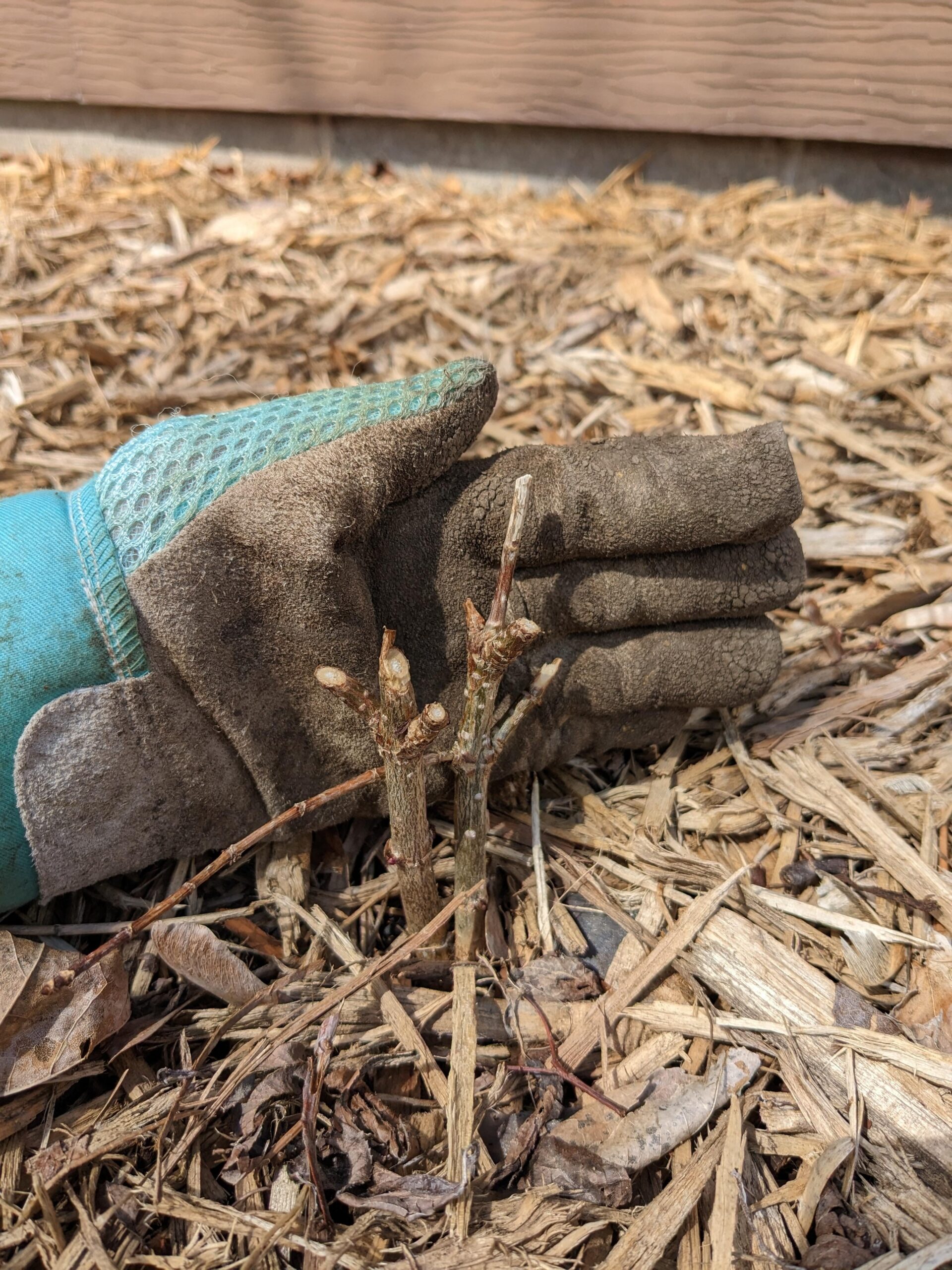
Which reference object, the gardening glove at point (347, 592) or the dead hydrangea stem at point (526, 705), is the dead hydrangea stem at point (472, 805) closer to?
the dead hydrangea stem at point (526, 705)

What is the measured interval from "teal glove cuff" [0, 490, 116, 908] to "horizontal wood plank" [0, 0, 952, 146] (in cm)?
333

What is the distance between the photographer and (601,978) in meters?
1.62

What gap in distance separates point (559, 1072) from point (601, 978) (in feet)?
0.78

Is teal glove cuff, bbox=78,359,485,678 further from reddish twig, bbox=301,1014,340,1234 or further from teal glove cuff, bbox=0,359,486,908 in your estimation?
reddish twig, bbox=301,1014,340,1234

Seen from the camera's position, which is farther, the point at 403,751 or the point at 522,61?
the point at 522,61

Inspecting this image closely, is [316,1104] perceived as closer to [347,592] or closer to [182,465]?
[347,592]

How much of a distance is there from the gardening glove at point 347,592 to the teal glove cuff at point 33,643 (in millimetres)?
22

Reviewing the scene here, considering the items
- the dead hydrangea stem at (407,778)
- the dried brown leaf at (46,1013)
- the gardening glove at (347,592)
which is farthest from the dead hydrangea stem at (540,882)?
the dried brown leaf at (46,1013)

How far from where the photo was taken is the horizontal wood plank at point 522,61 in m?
3.39

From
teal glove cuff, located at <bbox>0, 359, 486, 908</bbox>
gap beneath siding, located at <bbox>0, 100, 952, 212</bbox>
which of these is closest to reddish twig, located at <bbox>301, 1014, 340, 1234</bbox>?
teal glove cuff, located at <bbox>0, 359, 486, 908</bbox>

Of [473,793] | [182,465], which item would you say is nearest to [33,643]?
[182,465]

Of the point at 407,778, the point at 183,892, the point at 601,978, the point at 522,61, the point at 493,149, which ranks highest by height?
the point at 522,61

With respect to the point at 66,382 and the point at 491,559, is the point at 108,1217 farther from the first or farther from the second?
the point at 66,382

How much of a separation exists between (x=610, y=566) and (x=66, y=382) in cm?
217
